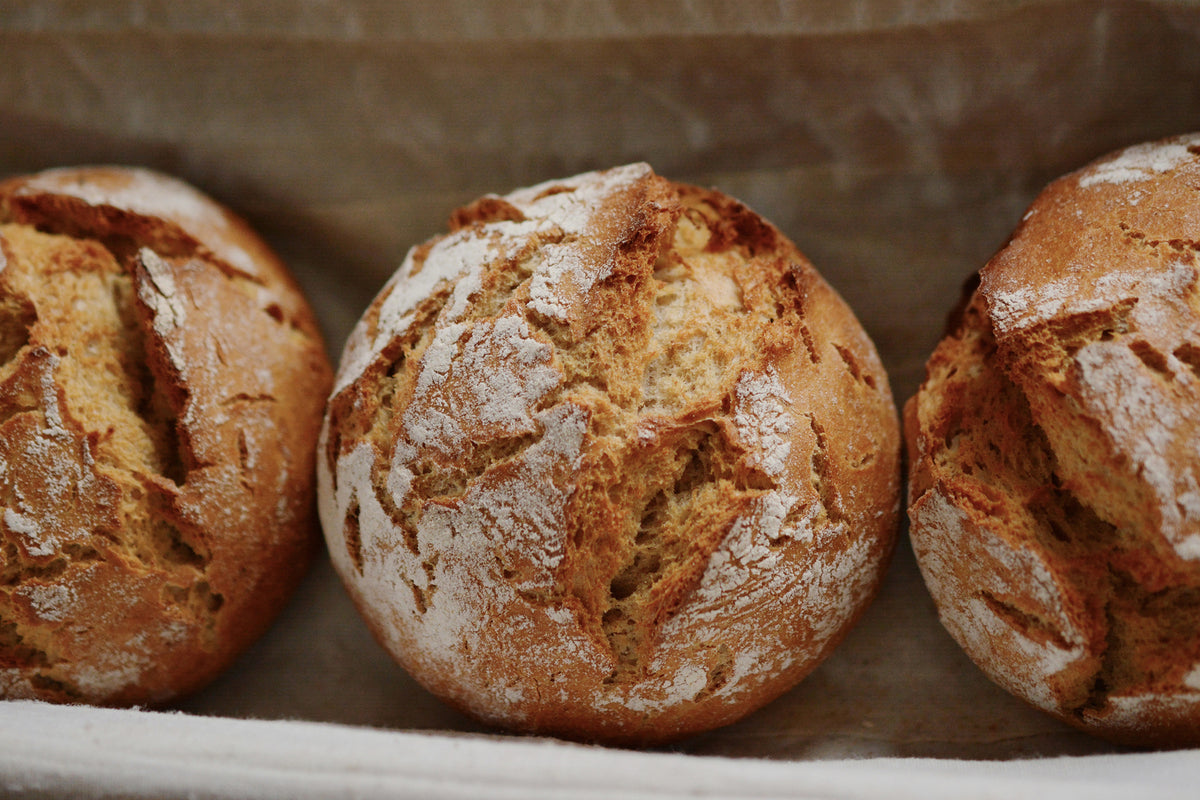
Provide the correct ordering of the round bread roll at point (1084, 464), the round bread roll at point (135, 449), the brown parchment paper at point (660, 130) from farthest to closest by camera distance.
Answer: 1. the brown parchment paper at point (660, 130)
2. the round bread roll at point (135, 449)
3. the round bread roll at point (1084, 464)

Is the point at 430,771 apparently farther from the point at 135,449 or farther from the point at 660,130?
the point at 660,130

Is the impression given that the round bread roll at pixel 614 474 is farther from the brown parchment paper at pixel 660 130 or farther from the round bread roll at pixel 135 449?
the brown parchment paper at pixel 660 130

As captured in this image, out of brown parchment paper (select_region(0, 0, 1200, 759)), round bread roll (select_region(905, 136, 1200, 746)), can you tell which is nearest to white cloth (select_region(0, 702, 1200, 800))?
round bread roll (select_region(905, 136, 1200, 746))

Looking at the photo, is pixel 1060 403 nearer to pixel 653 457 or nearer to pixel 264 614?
pixel 653 457

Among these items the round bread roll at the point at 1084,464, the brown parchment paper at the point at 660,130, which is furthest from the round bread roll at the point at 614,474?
the brown parchment paper at the point at 660,130

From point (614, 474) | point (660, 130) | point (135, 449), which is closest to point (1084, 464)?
point (614, 474)
